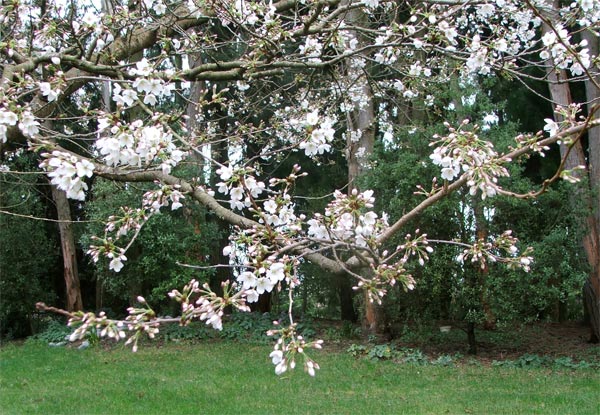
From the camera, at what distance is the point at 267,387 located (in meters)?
5.95

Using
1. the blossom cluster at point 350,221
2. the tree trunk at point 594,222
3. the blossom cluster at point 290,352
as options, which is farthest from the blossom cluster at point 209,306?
the tree trunk at point 594,222

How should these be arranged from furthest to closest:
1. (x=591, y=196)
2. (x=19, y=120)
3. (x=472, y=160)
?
(x=591, y=196), (x=19, y=120), (x=472, y=160)

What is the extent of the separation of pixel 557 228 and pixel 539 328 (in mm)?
3219

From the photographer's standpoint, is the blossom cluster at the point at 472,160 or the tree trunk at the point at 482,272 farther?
the tree trunk at the point at 482,272

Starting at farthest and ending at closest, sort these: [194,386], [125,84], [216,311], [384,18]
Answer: [194,386] < [384,18] < [125,84] < [216,311]

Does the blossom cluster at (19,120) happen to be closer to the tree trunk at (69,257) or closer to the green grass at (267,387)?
the green grass at (267,387)

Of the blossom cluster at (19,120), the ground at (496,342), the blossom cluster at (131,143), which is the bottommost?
the ground at (496,342)

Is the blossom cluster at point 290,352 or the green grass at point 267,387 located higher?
the blossom cluster at point 290,352

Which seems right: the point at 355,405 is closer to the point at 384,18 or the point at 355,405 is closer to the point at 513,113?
the point at 384,18

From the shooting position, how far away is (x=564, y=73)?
7.95 metres

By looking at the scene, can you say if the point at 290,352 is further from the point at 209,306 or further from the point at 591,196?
the point at 591,196

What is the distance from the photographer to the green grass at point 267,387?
16.7 ft

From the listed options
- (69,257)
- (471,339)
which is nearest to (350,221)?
(471,339)

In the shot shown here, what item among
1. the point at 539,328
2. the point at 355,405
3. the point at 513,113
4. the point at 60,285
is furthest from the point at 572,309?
the point at 60,285
